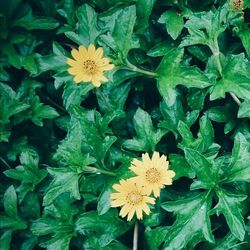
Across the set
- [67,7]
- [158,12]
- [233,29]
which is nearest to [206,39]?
[233,29]

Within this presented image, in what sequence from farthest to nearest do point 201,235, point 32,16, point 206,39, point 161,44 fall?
1. point 32,16
2. point 161,44
3. point 206,39
4. point 201,235

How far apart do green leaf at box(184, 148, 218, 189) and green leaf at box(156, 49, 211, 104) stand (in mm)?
204

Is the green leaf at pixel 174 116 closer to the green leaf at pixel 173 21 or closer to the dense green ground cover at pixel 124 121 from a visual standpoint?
the dense green ground cover at pixel 124 121

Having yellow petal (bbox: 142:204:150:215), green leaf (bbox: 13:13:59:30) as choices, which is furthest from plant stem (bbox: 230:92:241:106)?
green leaf (bbox: 13:13:59:30)

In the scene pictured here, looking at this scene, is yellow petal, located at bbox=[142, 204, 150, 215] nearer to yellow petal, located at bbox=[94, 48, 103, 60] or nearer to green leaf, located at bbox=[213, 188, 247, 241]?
green leaf, located at bbox=[213, 188, 247, 241]

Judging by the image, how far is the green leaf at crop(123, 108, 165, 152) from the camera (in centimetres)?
167

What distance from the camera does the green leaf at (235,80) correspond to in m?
1.56

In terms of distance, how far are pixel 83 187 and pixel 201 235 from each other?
17.4 inches

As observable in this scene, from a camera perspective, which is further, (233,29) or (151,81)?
(151,81)

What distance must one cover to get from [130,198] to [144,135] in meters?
0.25

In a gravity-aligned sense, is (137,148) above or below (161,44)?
below

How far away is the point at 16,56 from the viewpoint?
1.88 m

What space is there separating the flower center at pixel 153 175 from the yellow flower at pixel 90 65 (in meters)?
0.32

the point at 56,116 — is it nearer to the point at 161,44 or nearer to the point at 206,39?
the point at 161,44
